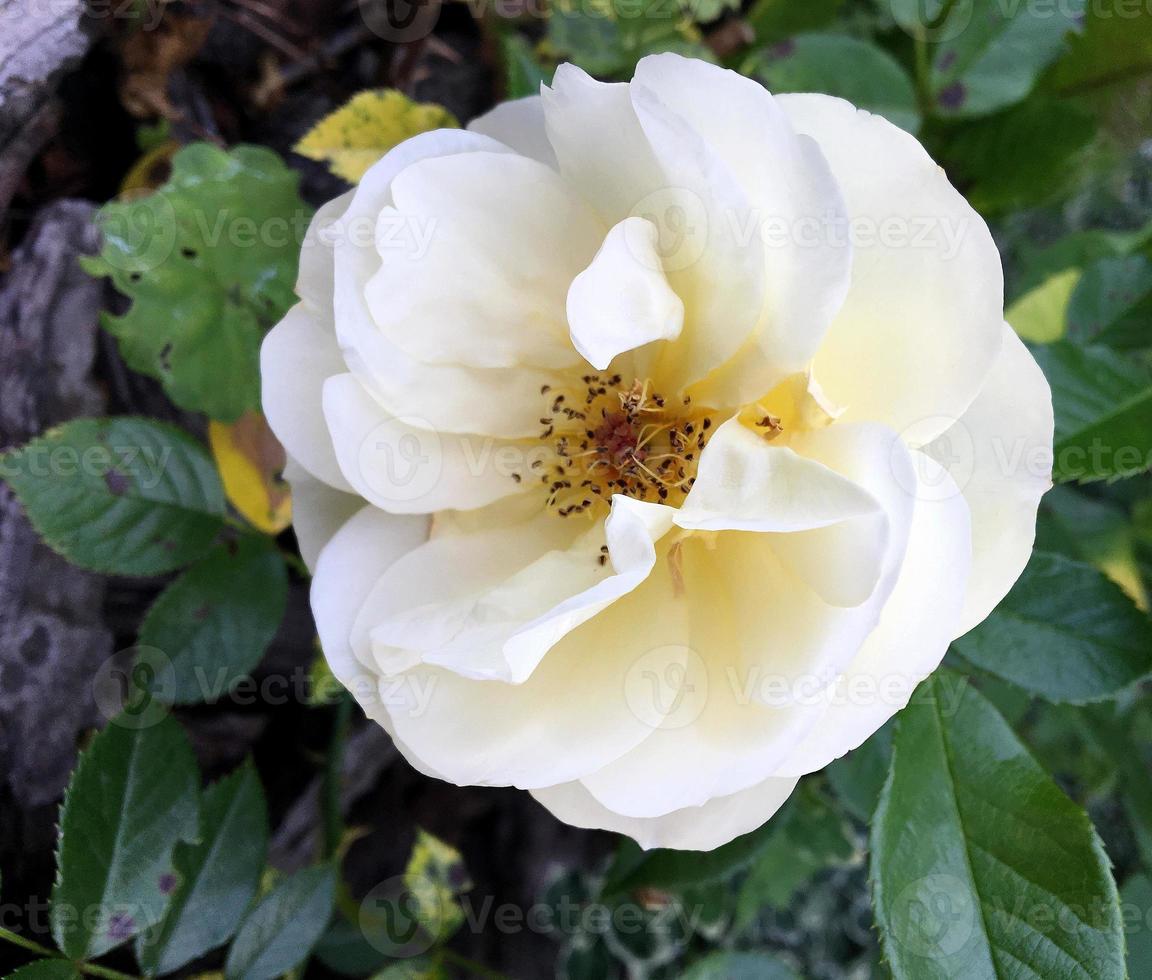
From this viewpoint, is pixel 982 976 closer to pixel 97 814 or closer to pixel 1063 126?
pixel 97 814

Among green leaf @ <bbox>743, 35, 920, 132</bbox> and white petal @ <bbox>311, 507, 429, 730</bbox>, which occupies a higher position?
white petal @ <bbox>311, 507, 429, 730</bbox>

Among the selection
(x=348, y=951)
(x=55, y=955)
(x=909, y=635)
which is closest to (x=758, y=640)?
(x=909, y=635)

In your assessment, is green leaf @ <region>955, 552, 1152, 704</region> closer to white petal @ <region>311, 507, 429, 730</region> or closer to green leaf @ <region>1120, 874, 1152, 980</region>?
green leaf @ <region>1120, 874, 1152, 980</region>

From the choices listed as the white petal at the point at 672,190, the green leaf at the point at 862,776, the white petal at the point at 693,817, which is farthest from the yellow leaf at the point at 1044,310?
the white petal at the point at 693,817

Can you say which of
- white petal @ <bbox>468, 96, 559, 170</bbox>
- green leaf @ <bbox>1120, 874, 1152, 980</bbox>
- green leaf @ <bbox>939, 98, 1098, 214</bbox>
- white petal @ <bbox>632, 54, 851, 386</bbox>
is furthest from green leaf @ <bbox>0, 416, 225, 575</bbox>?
green leaf @ <bbox>939, 98, 1098, 214</bbox>

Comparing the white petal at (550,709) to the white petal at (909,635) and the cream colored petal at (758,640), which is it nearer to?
the cream colored petal at (758,640)

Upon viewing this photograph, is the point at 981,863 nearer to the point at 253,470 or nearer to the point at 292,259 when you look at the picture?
the point at 253,470
